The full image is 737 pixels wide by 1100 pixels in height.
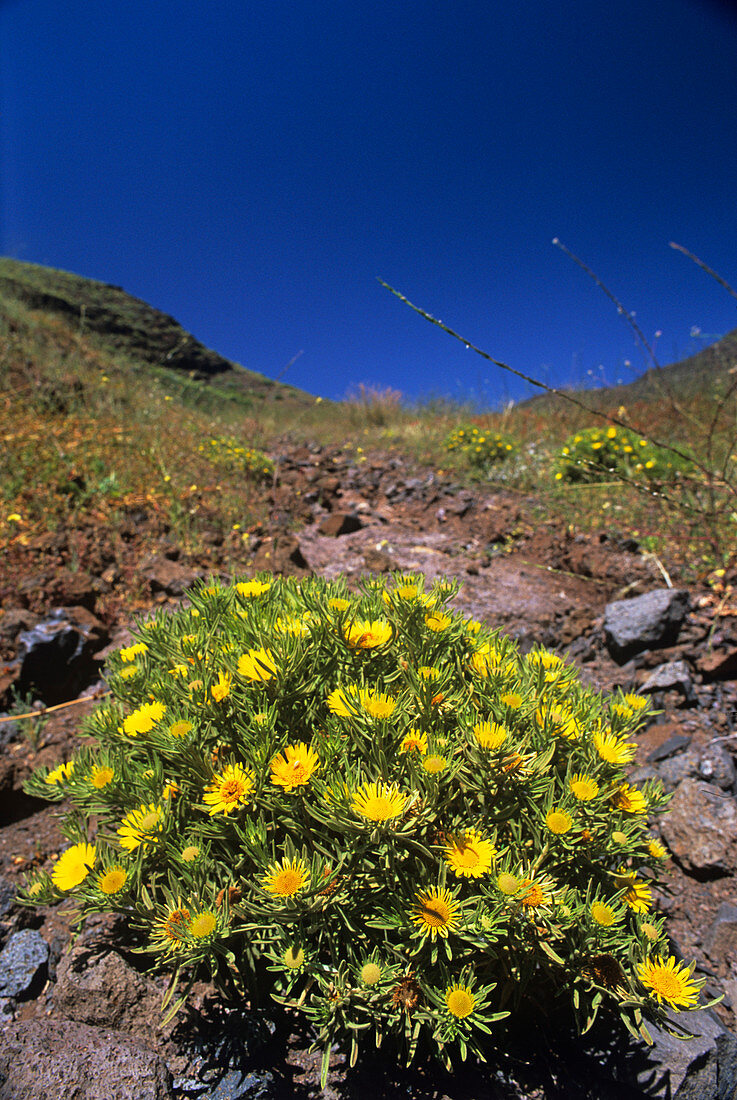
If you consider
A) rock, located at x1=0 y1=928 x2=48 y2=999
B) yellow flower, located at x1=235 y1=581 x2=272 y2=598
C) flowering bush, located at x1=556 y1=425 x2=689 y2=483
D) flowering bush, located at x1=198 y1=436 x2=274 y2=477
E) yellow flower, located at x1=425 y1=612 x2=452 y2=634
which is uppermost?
flowering bush, located at x1=556 y1=425 x2=689 y2=483

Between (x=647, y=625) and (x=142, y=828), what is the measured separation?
2555mm

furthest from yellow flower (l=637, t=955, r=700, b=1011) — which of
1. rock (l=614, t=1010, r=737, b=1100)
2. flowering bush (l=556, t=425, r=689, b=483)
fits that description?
flowering bush (l=556, t=425, r=689, b=483)

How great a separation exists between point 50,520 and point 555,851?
12.7ft

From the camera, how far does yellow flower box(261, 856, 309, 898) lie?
928 mm

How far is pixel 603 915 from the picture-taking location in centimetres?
102

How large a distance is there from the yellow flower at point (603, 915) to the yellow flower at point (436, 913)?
28 centimetres

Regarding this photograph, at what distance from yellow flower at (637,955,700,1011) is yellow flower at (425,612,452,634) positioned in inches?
30.9

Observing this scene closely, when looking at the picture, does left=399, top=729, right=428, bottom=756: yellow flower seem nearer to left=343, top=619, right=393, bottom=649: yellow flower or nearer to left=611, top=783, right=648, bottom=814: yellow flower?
left=343, top=619, right=393, bottom=649: yellow flower

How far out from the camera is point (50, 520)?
12.2ft

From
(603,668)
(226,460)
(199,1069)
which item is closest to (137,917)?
(199,1069)

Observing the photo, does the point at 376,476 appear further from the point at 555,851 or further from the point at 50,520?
the point at 555,851

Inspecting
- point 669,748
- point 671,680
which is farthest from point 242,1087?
point 671,680

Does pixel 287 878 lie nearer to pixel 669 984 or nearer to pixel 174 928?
pixel 174 928

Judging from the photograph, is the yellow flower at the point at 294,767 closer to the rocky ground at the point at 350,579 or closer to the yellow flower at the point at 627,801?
the rocky ground at the point at 350,579
